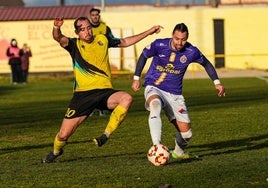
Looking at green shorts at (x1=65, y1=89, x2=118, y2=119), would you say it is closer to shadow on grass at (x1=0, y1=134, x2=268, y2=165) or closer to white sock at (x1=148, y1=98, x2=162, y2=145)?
white sock at (x1=148, y1=98, x2=162, y2=145)

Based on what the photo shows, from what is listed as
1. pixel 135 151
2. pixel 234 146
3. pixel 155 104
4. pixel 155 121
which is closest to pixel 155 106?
pixel 155 104

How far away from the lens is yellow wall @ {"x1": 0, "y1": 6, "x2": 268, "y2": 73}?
53.3 meters

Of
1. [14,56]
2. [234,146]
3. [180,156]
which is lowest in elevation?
[14,56]

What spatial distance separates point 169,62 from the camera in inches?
436

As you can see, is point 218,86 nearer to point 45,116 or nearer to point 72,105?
point 72,105

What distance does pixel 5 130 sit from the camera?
16797mm

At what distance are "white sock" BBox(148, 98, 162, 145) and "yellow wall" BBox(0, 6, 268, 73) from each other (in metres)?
42.1

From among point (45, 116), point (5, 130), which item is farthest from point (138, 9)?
point (5, 130)

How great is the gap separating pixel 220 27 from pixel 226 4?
2214mm

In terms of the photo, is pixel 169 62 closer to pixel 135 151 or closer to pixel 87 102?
pixel 87 102

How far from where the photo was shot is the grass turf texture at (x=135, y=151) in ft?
29.7

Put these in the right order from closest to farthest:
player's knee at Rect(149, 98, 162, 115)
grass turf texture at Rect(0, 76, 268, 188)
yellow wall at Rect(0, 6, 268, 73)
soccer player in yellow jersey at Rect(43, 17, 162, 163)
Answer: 1. grass turf texture at Rect(0, 76, 268, 188)
2. player's knee at Rect(149, 98, 162, 115)
3. soccer player in yellow jersey at Rect(43, 17, 162, 163)
4. yellow wall at Rect(0, 6, 268, 73)

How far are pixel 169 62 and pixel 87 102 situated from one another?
4.15ft

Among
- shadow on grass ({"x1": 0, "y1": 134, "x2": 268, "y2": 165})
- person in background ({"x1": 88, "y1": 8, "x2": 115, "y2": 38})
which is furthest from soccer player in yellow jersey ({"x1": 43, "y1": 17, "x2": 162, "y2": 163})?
person in background ({"x1": 88, "y1": 8, "x2": 115, "y2": 38})
